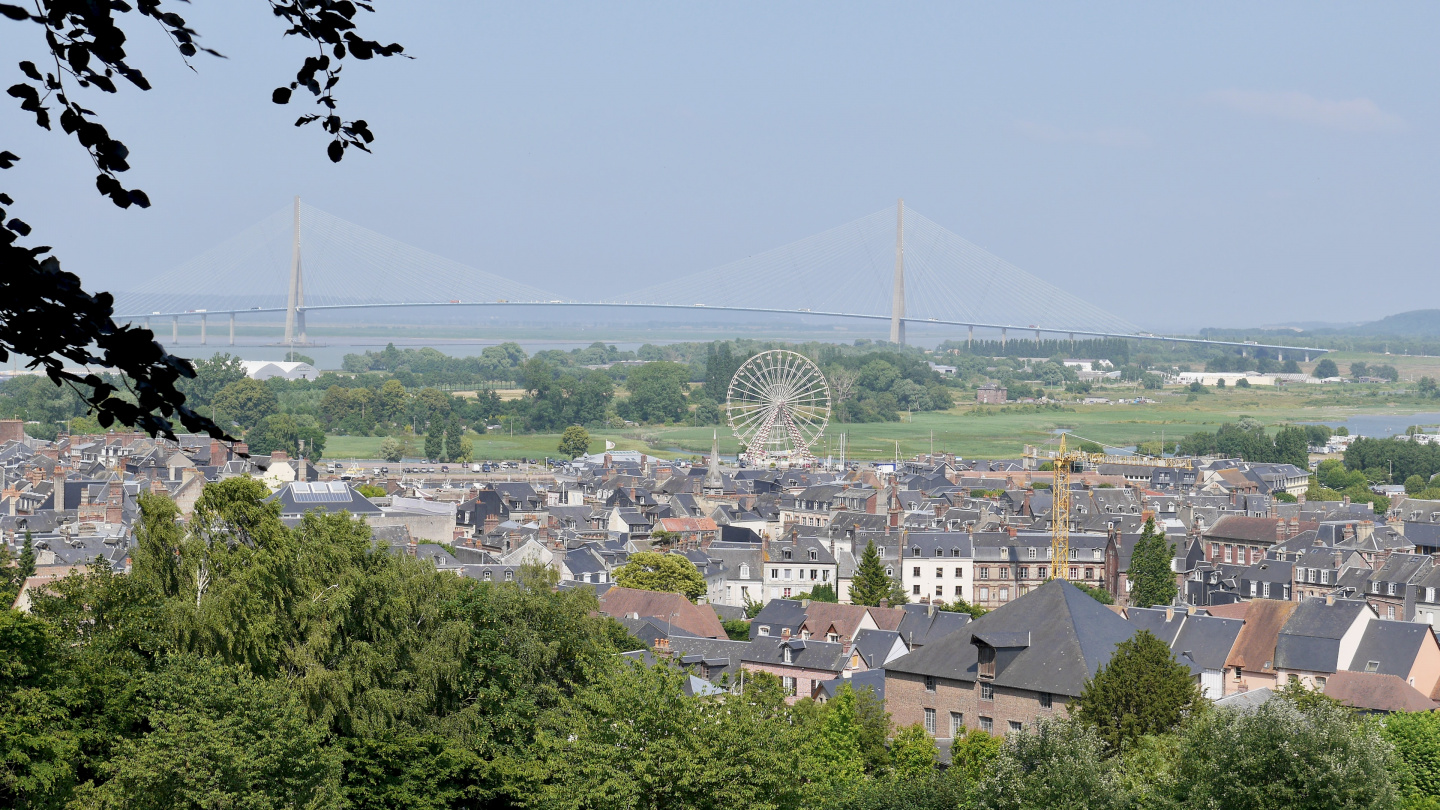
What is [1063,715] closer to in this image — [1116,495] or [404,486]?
[1116,495]

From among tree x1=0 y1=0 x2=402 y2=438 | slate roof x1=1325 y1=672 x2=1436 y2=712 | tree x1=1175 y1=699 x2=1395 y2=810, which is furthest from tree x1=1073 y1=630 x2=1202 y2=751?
tree x1=0 y1=0 x2=402 y2=438

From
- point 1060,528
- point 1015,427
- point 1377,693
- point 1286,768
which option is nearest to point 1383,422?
point 1015,427

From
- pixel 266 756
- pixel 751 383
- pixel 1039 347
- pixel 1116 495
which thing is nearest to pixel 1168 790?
pixel 266 756

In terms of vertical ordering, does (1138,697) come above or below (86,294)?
below

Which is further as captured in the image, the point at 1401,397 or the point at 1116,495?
the point at 1401,397

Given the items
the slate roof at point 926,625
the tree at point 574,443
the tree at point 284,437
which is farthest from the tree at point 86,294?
the tree at point 574,443

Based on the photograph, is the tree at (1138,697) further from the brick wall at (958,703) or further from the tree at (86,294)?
the tree at (86,294)

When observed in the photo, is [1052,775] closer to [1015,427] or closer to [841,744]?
[841,744]
